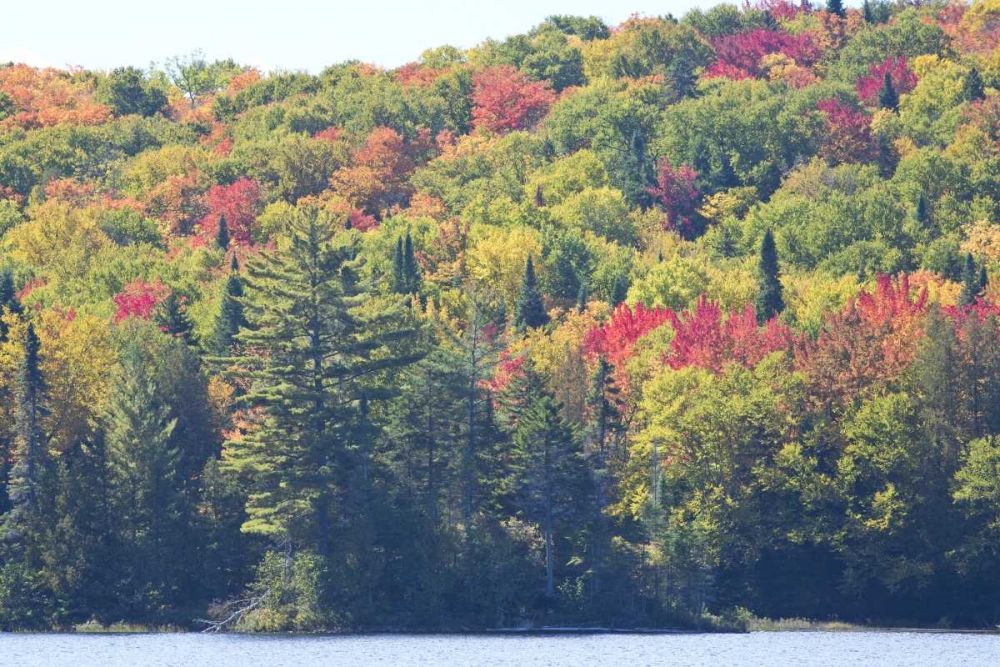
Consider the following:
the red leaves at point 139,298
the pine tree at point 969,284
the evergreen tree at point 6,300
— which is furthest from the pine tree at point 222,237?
the pine tree at point 969,284

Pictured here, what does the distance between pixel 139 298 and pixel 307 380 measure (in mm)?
43073

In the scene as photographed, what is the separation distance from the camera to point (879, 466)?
89.6 metres

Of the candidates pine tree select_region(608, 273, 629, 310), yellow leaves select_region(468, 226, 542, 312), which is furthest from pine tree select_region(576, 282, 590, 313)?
yellow leaves select_region(468, 226, 542, 312)

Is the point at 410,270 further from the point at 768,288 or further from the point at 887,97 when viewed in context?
the point at 887,97

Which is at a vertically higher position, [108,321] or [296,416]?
[108,321]

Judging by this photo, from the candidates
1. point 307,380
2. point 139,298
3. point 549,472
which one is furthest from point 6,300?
point 549,472

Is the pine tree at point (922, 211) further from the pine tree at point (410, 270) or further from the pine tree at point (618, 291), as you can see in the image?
the pine tree at point (410, 270)

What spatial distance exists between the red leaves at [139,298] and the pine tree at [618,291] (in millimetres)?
30201

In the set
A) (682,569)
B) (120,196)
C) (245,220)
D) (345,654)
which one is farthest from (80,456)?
(120,196)

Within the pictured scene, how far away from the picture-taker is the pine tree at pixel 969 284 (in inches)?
4414

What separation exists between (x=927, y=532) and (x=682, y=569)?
12.3m

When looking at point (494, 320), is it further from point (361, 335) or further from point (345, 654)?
point (345, 654)

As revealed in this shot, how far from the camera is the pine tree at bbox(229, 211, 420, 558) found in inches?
3364

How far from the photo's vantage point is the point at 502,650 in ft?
242
